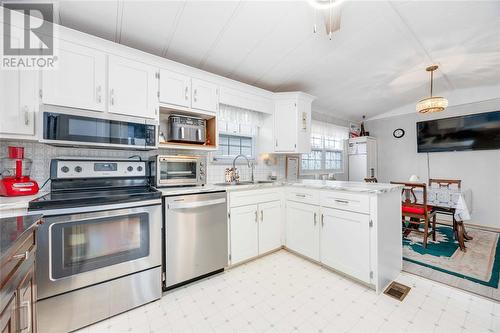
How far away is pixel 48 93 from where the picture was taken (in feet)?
5.23

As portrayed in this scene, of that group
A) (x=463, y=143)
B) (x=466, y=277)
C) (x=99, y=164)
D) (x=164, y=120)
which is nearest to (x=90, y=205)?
(x=99, y=164)

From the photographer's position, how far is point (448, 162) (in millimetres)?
4262

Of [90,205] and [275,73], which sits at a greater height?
[275,73]

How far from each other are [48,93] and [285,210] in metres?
2.71

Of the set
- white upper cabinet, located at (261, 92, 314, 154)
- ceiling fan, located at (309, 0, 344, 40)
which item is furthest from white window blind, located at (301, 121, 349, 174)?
ceiling fan, located at (309, 0, 344, 40)

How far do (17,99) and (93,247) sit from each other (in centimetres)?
126

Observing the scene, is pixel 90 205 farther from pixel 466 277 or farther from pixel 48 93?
pixel 466 277

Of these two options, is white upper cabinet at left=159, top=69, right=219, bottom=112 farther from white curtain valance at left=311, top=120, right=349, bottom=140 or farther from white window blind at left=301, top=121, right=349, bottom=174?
white curtain valance at left=311, top=120, right=349, bottom=140

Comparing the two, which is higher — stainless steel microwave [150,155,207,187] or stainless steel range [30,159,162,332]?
stainless steel microwave [150,155,207,187]

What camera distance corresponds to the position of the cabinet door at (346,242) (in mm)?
1969

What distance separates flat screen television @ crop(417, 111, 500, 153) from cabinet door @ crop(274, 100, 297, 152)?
141 inches

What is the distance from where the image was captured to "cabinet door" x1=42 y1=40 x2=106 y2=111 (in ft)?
5.28

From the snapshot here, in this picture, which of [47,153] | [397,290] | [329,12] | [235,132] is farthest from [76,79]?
[397,290]

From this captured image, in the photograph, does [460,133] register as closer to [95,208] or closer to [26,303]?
[95,208]
